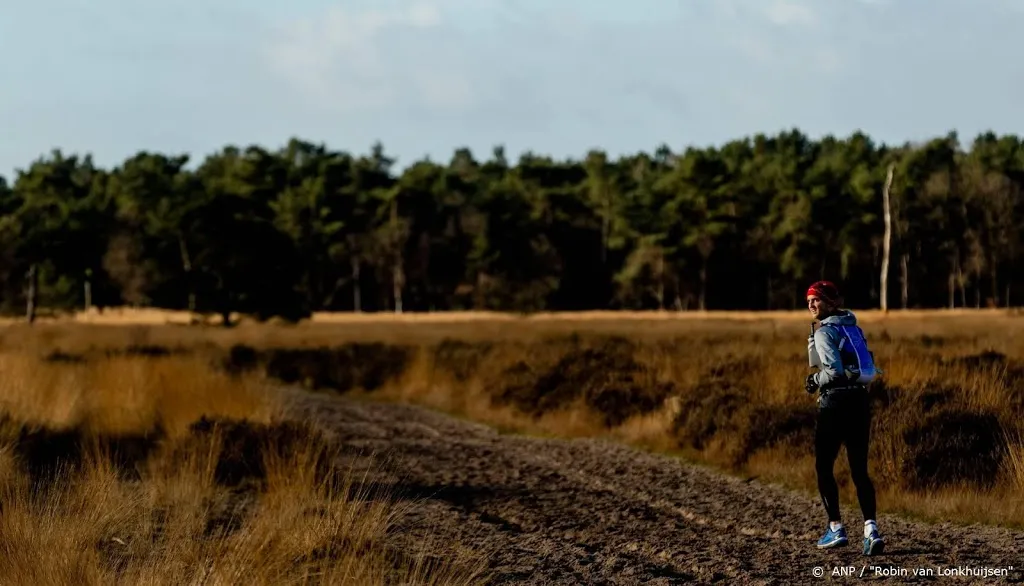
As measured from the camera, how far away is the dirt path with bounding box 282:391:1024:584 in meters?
7.84

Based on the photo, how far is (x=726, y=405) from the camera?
1458 centimetres

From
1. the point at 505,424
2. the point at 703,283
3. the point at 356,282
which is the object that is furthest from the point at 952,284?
the point at 505,424

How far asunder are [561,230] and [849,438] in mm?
77816

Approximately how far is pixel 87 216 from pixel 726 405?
210 ft

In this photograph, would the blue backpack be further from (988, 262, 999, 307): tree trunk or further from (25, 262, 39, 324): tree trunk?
(988, 262, 999, 307): tree trunk

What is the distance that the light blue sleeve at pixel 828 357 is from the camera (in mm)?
7719

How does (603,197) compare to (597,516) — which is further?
(603,197)

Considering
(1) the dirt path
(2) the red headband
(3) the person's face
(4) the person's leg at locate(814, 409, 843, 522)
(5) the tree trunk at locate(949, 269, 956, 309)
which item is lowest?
(1) the dirt path

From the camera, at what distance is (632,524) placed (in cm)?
978

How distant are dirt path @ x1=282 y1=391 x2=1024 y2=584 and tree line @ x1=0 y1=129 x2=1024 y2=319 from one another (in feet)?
145

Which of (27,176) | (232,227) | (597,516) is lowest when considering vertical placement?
(597,516)

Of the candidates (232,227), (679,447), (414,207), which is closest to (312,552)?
(679,447)

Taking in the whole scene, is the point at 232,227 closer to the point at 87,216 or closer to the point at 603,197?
the point at 87,216

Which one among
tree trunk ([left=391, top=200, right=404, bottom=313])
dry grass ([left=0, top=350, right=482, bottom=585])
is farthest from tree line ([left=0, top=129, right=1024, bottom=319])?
dry grass ([left=0, top=350, right=482, bottom=585])
